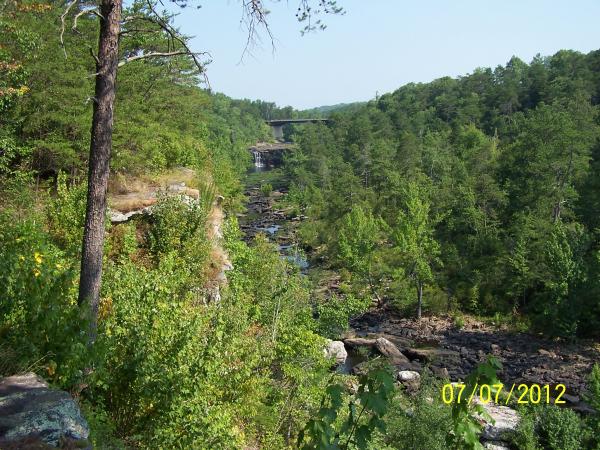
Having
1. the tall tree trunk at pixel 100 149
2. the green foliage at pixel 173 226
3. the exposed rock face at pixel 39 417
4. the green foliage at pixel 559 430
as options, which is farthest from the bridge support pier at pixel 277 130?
the exposed rock face at pixel 39 417

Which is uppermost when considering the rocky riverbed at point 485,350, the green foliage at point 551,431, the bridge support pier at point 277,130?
the bridge support pier at point 277,130

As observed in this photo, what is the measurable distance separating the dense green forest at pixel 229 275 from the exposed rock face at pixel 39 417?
1.83 feet

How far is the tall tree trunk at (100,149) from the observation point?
682 cm

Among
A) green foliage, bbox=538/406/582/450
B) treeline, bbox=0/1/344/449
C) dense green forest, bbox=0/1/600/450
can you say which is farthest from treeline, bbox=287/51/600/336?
treeline, bbox=0/1/344/449

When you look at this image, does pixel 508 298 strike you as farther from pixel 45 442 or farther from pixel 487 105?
pixel 487 105

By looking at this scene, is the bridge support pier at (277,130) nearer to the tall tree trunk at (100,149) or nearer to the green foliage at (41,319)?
the tall tree trunk at (100,149)

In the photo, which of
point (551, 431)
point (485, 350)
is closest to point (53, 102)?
point (551, 431)

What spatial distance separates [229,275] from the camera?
17.4 metres

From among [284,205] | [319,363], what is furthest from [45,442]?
[284,205]

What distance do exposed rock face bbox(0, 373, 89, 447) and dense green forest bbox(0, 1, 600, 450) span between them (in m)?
0.56

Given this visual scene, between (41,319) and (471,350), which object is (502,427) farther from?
(41,319)

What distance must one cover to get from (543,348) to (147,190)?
25398 millimetres

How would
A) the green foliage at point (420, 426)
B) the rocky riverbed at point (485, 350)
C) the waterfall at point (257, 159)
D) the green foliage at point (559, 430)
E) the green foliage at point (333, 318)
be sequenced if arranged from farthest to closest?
1. the waterfall at point (257, 159)
2. the green foliage at point (333, 318)
3. the rocky riverbed at point (485, 350)
4. the green foliage at point (559, 430)
5. the green foliage at point (420, 426)

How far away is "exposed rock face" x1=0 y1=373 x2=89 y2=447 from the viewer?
15.5 feet
